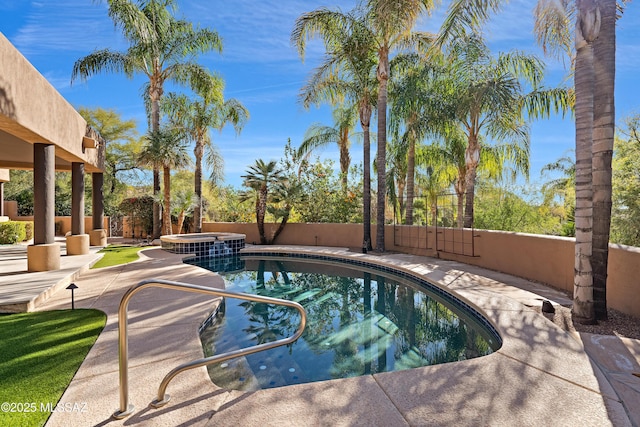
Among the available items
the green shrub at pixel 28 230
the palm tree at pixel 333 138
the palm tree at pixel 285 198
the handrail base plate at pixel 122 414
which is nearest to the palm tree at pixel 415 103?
the palm tree at pixel 333 138

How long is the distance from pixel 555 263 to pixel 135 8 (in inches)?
712

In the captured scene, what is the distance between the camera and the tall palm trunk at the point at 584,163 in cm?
497

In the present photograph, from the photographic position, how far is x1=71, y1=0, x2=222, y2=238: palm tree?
15961mm

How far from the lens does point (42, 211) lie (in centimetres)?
817

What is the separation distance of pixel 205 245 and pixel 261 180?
401cm

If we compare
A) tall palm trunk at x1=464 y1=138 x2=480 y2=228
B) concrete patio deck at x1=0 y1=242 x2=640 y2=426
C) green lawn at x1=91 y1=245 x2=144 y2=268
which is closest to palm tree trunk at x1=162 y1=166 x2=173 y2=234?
green lawn at x1=91 y1=245 x2=144 y2=268

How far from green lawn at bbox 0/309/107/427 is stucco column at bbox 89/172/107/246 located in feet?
32.2

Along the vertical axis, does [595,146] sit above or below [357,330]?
above

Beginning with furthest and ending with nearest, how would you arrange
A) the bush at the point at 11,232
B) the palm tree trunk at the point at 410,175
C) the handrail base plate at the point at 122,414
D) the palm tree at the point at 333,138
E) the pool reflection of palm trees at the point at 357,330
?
the palm tree at the point at 333,138 < the bush at the point at 11,232 < the palm tree trunk at the point at 410,175 < the pool reflection of palm trees at the point at 357,330 < the handrail base plate at the point at 122,414

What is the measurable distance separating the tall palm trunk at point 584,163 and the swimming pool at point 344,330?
1.40 m

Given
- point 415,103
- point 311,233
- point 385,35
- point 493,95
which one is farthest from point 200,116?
point 493,95

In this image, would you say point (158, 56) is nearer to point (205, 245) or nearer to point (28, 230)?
point (205, 245)

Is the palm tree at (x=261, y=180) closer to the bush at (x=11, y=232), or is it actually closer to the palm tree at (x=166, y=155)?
the palm tree at (x=166, y=155)

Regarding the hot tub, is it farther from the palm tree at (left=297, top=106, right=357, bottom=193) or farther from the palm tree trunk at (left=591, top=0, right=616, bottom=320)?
the palm tree trunk at (left=591, top=0, right=616, bottom=320)
